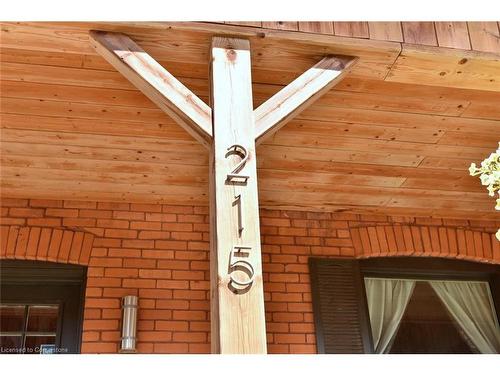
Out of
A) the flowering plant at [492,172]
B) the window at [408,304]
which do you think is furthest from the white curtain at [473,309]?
the flowering plant at [492,172]

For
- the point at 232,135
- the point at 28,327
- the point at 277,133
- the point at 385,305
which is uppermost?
the point at 277,133

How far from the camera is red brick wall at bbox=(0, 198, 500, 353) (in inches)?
143

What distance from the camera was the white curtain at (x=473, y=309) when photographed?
13.8 feet

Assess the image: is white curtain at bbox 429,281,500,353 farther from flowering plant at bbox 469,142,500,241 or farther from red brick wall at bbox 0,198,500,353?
flowering plant at bbox 469,142,500,241

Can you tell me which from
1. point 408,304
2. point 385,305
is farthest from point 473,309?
point 385,305

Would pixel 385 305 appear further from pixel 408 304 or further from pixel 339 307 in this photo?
pixel 339 307

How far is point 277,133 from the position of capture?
3.26 meters

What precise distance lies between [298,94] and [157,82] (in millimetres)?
599

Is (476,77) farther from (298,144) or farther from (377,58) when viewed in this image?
(298,144)

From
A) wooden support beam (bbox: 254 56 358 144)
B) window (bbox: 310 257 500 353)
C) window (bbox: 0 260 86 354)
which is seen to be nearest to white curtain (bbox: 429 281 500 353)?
window (bbox: 310 257 500 353)

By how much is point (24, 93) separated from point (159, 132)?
2.42ft

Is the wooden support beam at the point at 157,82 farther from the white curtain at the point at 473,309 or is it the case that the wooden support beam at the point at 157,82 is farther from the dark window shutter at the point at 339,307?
the white curtain at the point at 473,309

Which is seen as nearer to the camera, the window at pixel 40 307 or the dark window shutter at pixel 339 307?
the window at pixel 40 307

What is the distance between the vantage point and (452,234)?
167 inches
